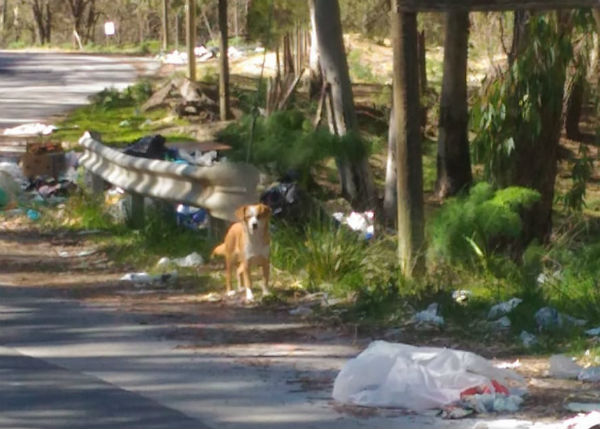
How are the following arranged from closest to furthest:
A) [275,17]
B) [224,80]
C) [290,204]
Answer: [290,204] → [224,80] → [275,17]

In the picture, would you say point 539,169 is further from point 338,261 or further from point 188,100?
point 188,100

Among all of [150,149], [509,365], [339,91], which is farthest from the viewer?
[339,91]

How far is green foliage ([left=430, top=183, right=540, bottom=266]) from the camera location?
11.1 metres

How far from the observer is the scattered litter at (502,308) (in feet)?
28.6

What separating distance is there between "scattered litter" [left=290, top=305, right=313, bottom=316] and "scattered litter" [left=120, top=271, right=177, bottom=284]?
1683 millimetres

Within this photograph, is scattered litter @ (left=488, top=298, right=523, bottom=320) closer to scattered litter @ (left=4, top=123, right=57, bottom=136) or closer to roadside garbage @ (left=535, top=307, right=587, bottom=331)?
roadside garbage @ (left=535, top=307, right=587, bottom=331)

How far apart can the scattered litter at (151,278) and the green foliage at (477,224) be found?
7.25ft

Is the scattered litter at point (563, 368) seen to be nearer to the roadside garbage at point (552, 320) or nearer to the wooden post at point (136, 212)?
the roadside garbage at point (552, 320)

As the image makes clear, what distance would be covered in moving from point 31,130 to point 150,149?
780cm


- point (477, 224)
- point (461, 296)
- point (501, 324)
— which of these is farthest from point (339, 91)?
point (501, 324)

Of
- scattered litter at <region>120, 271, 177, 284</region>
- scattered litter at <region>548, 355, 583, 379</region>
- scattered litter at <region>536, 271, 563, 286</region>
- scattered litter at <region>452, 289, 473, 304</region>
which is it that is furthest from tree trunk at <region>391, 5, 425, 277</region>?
scattered litter at <region>548, 355, 583, 379</region>

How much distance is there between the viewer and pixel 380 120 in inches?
1058

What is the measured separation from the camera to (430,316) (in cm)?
870

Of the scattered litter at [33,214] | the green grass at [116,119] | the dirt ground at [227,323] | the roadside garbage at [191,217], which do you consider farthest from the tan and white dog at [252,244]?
the green grass at [116,119]
